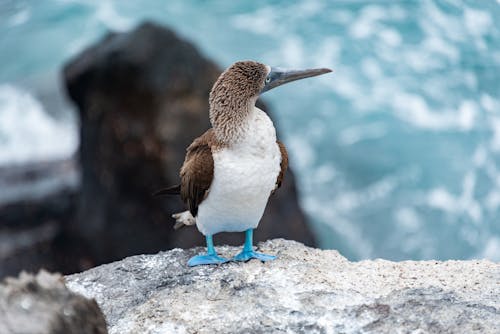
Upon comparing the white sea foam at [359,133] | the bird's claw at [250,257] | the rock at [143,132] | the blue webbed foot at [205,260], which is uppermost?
the blue webbed foot at [205,260]

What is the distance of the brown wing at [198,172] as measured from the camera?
3629 mm

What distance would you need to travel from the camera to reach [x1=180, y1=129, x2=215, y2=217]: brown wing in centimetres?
363

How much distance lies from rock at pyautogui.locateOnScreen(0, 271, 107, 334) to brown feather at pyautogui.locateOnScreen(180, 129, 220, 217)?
125 centimetres

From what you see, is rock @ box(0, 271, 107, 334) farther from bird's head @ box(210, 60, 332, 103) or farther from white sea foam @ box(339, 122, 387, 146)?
white sea foam @ box(339, 122, 387, 146)

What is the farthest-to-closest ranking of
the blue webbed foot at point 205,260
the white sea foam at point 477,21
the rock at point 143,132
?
the rock at point 143,132, the white sea foam at point 477,21, the blue webbed foot at point 205,260

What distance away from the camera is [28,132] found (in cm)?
1354

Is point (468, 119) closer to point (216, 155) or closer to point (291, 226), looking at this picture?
point (291, 226)

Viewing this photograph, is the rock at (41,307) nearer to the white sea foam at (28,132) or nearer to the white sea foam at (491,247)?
the white sea foam at (491,247)

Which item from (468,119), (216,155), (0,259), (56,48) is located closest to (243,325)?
(216,155)

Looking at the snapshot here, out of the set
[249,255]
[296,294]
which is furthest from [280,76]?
[296,294]

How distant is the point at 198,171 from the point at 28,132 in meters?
10.7

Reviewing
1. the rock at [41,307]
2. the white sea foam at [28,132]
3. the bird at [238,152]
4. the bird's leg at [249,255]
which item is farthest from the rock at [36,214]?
the rock at [41,307]

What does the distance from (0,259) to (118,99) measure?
112 inches

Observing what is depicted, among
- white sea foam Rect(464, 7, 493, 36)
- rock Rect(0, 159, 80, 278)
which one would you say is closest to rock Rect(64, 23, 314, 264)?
rock Rect(0, 159, 80, 278)
